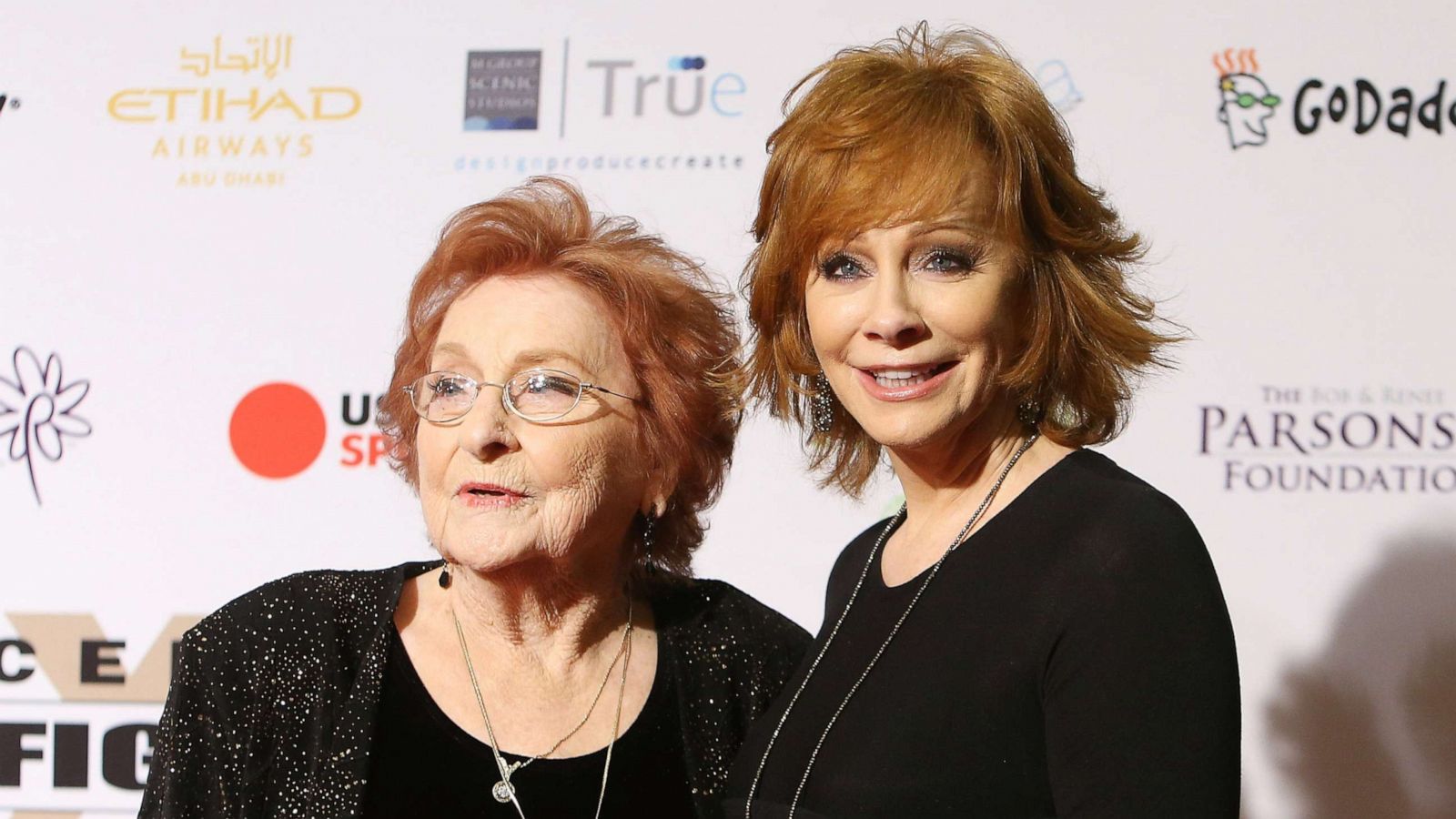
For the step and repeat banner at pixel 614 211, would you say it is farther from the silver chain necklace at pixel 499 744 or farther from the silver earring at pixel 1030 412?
the silver earring at pixel 1030 412

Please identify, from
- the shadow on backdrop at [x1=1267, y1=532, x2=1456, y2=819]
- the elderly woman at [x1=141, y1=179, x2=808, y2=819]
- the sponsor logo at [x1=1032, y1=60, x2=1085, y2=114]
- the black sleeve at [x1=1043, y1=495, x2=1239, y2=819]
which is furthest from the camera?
the sponsor logo at [x1=1032, y1=60, x2=1085, y2=114]

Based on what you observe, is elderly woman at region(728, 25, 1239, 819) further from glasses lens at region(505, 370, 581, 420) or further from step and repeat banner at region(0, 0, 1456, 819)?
step and repeat banner at region(0, 0, 1456, 819)

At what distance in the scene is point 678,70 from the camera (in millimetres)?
2723

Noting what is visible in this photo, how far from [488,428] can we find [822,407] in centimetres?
42

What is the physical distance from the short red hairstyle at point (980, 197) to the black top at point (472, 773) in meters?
0.62

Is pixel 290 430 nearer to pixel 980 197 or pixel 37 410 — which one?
pixel 37 410

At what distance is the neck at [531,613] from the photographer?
1.72 metres

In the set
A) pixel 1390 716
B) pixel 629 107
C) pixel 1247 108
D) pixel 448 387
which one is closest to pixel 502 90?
pixel 629 107

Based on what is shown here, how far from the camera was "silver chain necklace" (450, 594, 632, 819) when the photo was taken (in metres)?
1.62

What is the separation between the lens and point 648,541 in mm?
Result: 1921

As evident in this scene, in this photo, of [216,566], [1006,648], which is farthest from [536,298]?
[216,566]

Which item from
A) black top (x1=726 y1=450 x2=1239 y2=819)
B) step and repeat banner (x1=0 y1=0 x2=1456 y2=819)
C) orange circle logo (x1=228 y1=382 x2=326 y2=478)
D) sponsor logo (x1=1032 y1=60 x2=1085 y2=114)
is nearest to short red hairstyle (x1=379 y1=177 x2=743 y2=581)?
black top (x1=726 y1=450 x2=1239 y2=819)

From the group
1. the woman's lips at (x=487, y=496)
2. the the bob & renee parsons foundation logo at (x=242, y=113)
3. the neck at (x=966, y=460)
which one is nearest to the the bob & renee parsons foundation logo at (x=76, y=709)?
the the bob & renee parsons foundation logo at (x=242, y=113)

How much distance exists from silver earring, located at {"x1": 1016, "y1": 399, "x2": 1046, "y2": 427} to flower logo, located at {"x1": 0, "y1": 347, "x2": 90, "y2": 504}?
2089 mm
